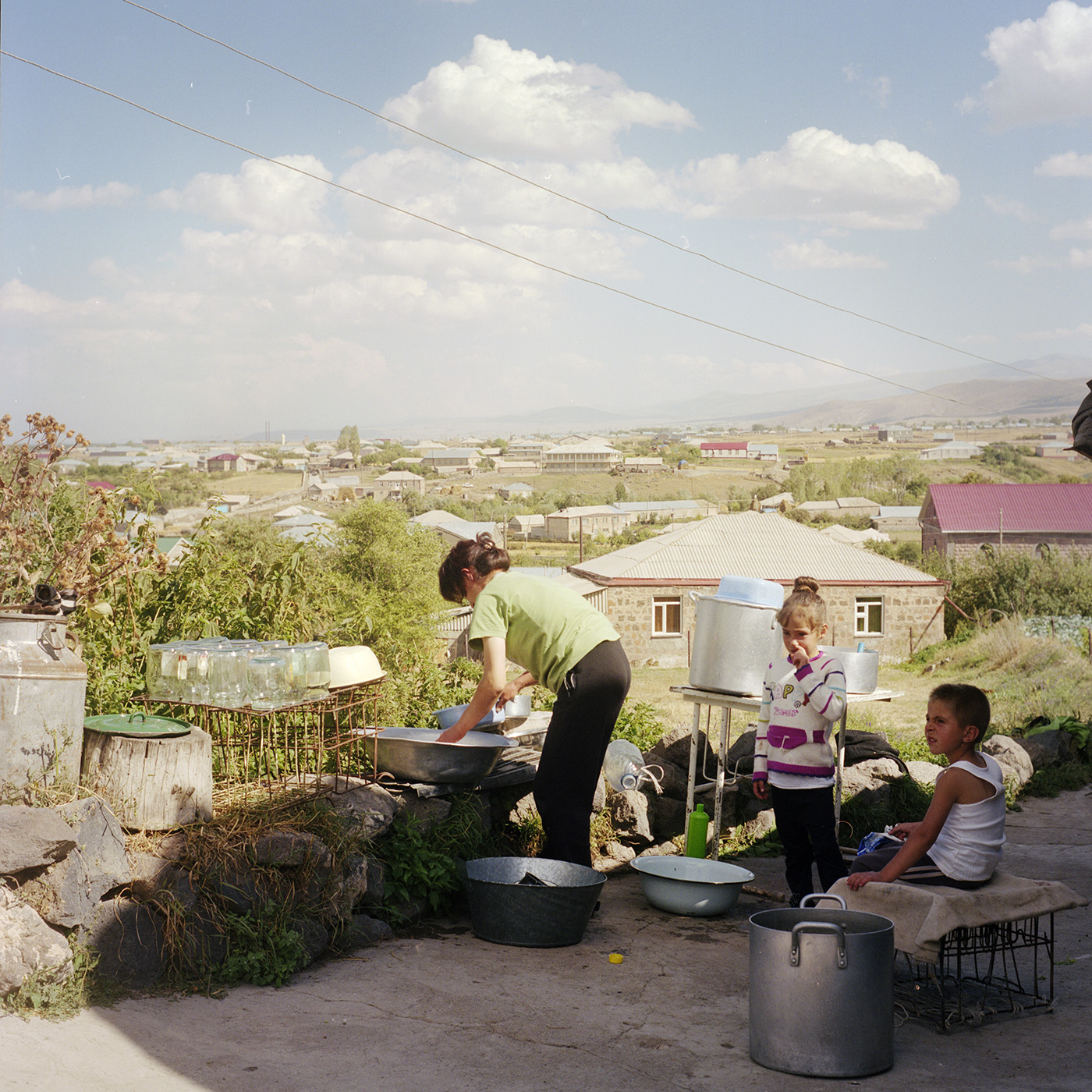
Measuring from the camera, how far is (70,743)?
3730 millimetres

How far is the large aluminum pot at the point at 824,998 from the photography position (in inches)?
116

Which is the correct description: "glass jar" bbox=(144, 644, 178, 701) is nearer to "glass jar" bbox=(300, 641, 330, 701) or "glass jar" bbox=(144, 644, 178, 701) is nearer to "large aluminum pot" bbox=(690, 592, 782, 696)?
Answer: "glass jar" bbox=(300, 641, 330, 701)

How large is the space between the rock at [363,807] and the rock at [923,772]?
3911mm

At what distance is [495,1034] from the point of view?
3.33m

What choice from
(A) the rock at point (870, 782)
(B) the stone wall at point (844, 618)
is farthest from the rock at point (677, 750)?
(B) the stone wall at point (844, 618)

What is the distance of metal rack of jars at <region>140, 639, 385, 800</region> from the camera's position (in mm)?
4289

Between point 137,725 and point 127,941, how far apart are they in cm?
78

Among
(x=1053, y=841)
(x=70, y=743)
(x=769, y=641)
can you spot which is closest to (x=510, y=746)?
(x=769, y=641)

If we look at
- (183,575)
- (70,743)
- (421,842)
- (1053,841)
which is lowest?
(1053,841)

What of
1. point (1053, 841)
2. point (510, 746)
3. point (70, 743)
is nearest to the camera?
point (70, 743)

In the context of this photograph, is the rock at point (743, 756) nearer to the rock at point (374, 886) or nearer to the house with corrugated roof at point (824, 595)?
the rock at point (374, 886)

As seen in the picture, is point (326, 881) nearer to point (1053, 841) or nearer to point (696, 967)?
point (696, 967)

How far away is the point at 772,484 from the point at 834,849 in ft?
283

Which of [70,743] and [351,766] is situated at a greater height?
[70,743]
